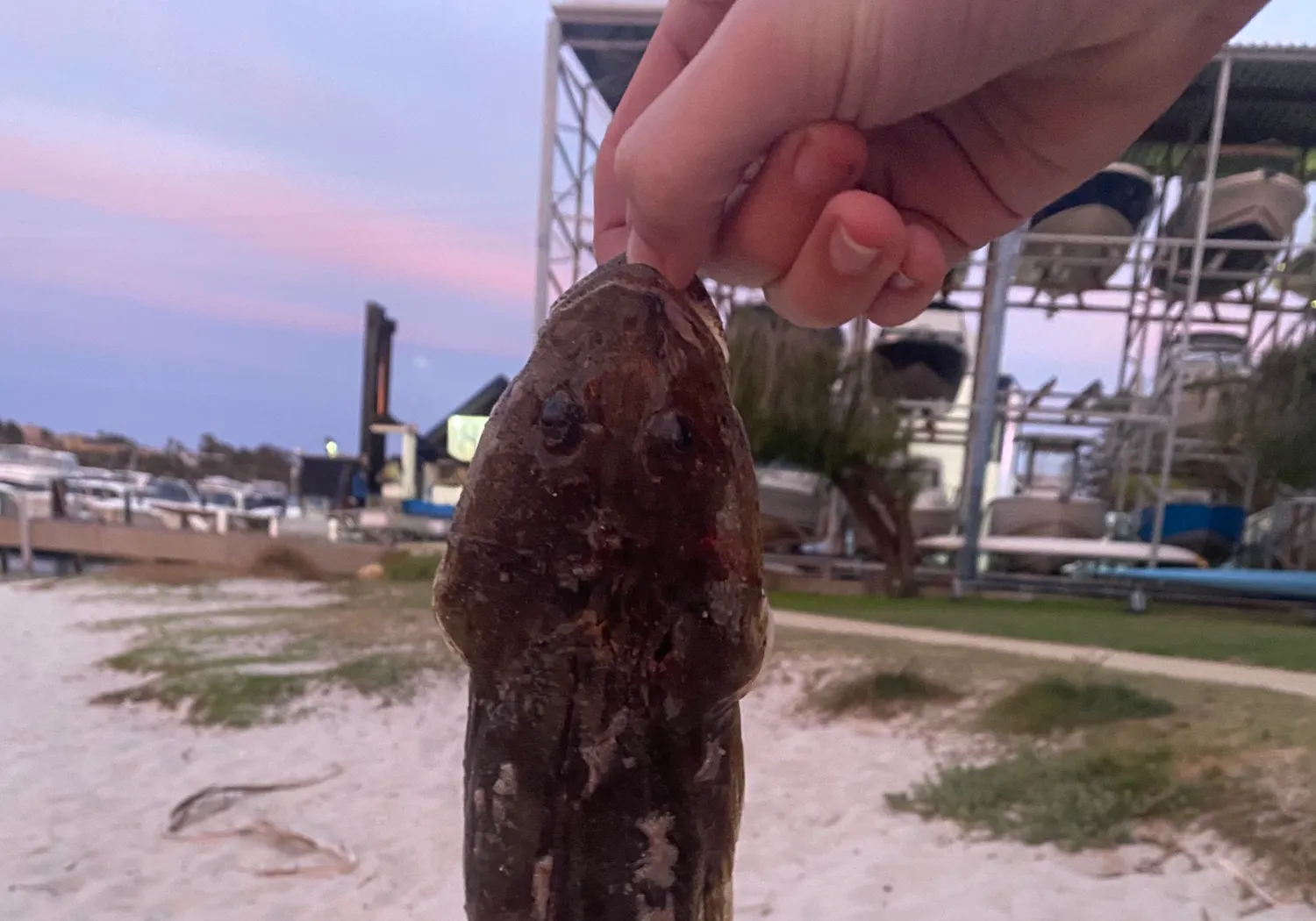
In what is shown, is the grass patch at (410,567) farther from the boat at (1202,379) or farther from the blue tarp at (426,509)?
the boat at (1202,379)

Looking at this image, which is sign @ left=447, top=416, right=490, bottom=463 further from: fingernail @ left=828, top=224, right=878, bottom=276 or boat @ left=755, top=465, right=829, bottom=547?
fingernail @ left=828, top=224, right=878, bottom=276

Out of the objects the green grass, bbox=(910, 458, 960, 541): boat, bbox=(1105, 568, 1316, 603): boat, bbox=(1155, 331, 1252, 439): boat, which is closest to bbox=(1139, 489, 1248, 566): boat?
bbox=(1155, 331, 1252, 439): boat

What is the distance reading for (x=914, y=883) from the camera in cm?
278

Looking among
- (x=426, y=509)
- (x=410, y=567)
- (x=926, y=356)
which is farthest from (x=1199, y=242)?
(x=426, y=509)

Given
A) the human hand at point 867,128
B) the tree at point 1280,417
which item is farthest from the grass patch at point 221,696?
the tree at point 1280,417

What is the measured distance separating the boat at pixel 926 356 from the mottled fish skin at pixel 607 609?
7.49m

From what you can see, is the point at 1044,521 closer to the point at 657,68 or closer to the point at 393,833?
the point at 393,833

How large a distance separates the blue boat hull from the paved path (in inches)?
143

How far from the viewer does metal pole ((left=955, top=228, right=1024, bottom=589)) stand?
729 centimetres

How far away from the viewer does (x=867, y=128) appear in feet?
3.14

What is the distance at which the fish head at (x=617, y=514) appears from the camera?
85 cm

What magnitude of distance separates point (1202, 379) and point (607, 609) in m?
8.32

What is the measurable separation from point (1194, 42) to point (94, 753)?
5070 millimetres

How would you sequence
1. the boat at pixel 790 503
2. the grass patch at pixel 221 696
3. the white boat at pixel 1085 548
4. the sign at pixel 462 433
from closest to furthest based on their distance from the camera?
the grass patch at pixel 221 696 < the sign at pixel 462 433 < the white boat at pixel 1085 548 < the boat at pixel 790 503
